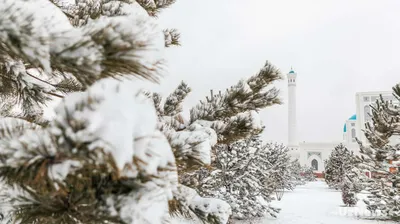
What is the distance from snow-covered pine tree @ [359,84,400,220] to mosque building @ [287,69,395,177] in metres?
37.2

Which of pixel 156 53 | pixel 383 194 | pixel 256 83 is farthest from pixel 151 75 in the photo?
pixel 383 194

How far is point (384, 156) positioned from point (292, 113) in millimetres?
64399

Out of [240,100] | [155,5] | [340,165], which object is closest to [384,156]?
[155,5]

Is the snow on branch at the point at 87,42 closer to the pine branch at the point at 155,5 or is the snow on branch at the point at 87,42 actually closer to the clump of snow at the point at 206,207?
the clump of snow at the point at 206,207

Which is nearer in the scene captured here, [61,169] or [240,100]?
[61,169]

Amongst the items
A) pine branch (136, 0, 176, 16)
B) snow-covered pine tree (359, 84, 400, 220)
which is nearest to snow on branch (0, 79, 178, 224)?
pine branch (136, 0, 176, 16)

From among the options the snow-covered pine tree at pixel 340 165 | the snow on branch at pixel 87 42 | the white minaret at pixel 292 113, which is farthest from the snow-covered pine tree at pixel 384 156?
the white minaret at pixel 292 113

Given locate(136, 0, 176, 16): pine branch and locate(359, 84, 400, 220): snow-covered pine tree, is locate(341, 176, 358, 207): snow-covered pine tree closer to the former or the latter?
locate(359, 84, 400, 220): snow-covered pine tree

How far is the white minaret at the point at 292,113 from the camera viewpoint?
242ft

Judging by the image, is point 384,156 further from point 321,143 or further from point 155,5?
point 321,143

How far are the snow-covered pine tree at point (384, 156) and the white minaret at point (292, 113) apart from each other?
197 ft

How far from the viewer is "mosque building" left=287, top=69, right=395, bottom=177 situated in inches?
2023

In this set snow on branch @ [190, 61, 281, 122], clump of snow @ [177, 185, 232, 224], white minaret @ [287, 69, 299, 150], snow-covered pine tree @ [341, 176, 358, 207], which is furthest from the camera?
white minaret @ [287, 69, 299, 150]

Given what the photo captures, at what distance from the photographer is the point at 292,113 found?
246 feet
